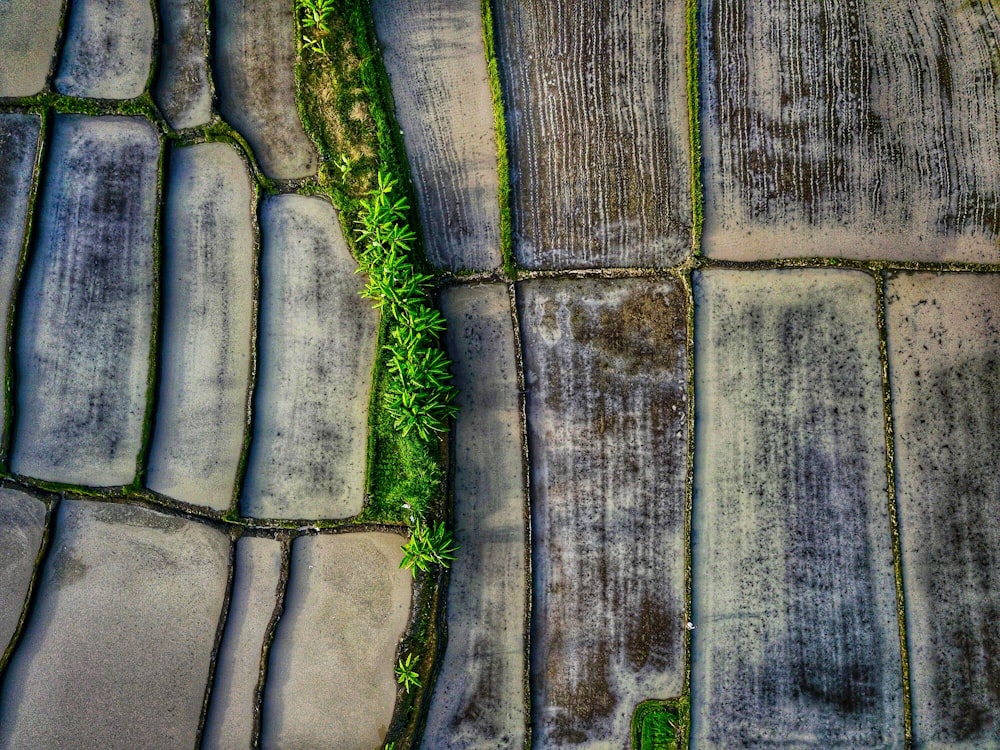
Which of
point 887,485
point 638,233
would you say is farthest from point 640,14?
point 887,485

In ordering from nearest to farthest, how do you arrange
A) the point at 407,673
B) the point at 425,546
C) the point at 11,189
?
the point at 425,546
the point at 407,673
the point at 11,189

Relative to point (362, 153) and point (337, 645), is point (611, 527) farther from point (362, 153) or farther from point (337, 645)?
point (362, 153)

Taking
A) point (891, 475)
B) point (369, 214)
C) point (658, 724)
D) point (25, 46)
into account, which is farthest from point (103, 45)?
point (891, 475)

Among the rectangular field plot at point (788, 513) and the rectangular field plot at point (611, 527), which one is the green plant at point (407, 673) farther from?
the rectangular field plot at point (788, 513)

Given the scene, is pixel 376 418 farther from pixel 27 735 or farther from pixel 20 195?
pixel 27 735

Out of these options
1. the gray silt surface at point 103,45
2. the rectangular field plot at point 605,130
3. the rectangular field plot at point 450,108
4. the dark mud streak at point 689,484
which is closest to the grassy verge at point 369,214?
the rectangular field plot at point 450,108
